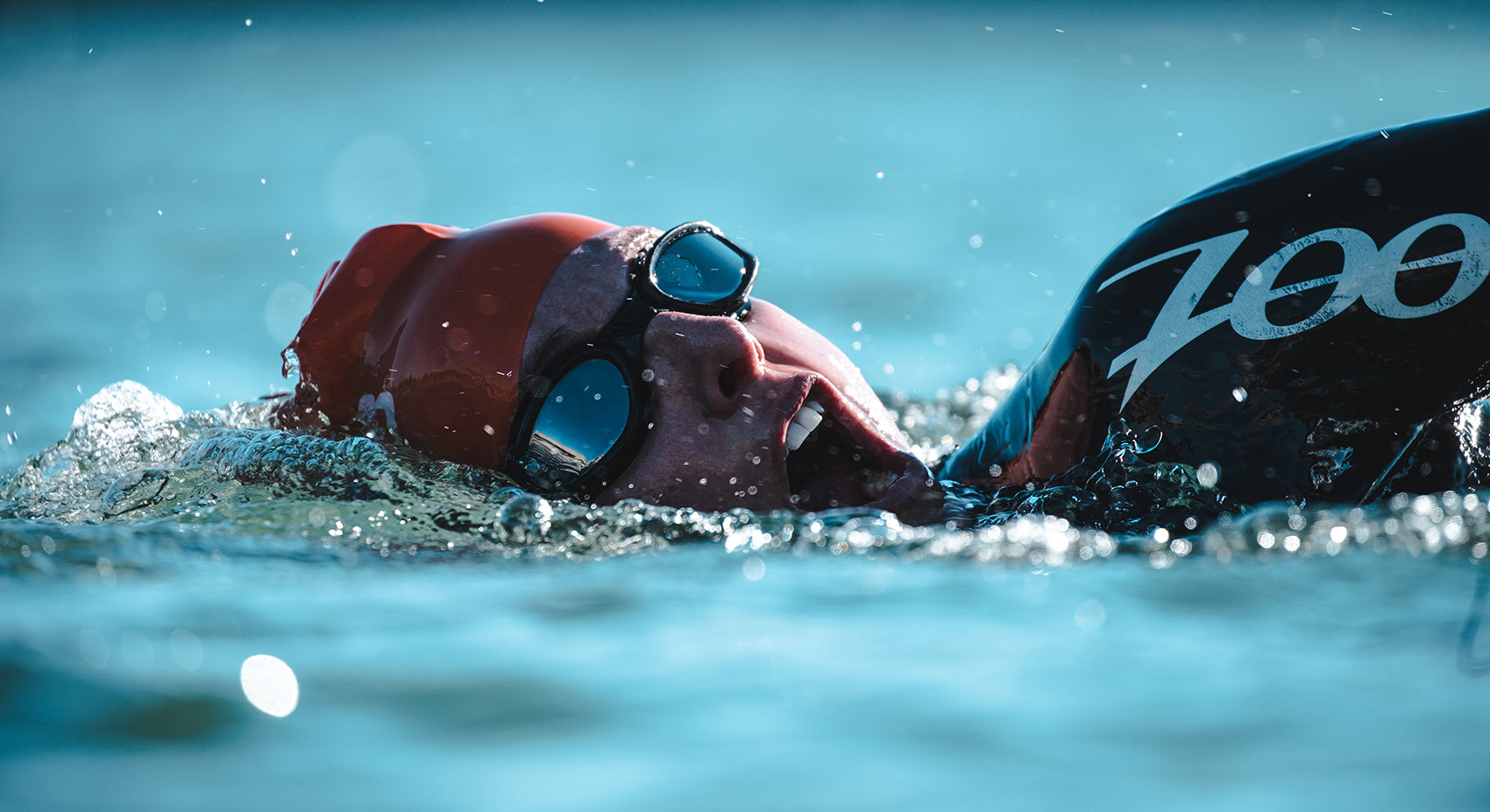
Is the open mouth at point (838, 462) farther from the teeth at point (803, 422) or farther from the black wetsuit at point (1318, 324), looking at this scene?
the black wetsuit at point (1318, 324)

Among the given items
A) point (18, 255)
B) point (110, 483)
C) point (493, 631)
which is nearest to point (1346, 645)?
point (493, 631)

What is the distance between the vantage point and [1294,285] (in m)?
1.85

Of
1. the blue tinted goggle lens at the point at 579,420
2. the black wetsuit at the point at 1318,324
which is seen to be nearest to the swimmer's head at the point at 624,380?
the blue tinted goggle lens at the point at 579,420

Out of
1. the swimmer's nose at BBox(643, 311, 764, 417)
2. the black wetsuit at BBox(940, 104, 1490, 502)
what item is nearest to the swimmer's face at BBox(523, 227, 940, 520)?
the swimmer's nose at BBox(643, 311, 764, 417)

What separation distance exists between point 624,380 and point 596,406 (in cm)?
6

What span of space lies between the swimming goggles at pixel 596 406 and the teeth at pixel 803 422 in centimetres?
25

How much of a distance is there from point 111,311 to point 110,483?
4331 mm

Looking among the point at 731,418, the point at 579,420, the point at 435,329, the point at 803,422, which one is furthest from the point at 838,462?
the point at 435,329

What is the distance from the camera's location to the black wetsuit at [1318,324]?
5.88 ft

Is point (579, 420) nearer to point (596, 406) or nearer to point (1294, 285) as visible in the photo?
point (596, 406)

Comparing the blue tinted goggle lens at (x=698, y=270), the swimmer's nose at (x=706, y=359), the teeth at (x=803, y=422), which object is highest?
the blue tinted goggle lens at (x=698, y=270)

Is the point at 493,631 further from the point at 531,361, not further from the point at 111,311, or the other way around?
the point at 111,311

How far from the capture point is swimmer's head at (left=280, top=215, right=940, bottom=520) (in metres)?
2.11

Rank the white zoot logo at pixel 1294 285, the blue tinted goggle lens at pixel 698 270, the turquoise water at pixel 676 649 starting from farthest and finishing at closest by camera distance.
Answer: the blue tinted goggle lens at pixel 698 270, the white zoot logo at pixel 1294 285, the turquoise water at pixel 676 649
